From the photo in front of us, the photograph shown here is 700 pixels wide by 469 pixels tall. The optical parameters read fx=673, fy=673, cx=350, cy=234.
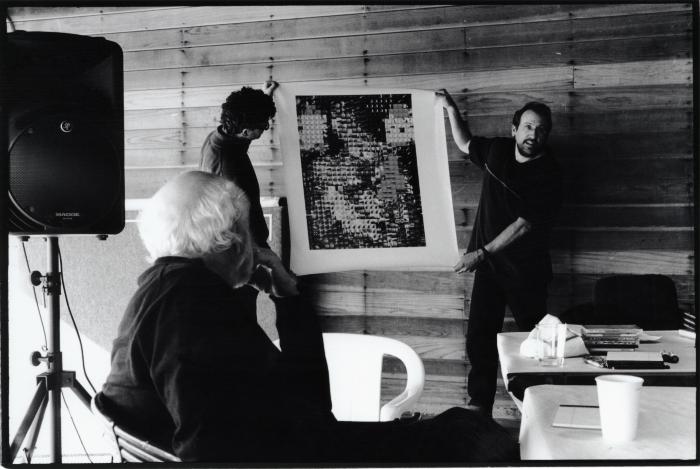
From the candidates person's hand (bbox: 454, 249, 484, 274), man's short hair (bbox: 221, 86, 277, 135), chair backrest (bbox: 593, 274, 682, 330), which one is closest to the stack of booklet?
chair backrest (bbox: 593, 274, 682, 330)

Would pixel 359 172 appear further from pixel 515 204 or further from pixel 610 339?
pixel 610 339

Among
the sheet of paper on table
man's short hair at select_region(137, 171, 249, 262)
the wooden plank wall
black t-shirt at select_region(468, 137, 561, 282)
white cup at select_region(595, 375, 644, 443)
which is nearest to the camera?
white cup at select_region(595, 375, 644, 443)

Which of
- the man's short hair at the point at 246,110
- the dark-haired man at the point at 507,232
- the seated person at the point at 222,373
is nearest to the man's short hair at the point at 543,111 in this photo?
the dark-haired man at the point at 507,232

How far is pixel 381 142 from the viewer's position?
81.7 inches

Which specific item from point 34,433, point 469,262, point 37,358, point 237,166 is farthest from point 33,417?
point 469,262

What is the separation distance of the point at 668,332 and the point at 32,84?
2.01 meters

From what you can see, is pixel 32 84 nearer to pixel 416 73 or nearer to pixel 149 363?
pixel 149 363

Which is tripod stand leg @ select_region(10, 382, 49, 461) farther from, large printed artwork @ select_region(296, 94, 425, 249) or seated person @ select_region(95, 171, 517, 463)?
large printed artwork @ select_region(296, 94, 425, 249)

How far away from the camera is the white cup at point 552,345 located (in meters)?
1.84

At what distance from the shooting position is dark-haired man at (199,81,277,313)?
2031 millimetres

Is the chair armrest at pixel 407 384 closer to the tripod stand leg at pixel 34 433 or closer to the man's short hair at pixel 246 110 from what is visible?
the man's short hair at pixel 246 110

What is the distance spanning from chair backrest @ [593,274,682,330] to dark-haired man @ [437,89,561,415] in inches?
6.7

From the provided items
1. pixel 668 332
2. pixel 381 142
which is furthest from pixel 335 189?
pixel 668 332

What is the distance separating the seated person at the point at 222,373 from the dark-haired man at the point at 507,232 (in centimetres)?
30
